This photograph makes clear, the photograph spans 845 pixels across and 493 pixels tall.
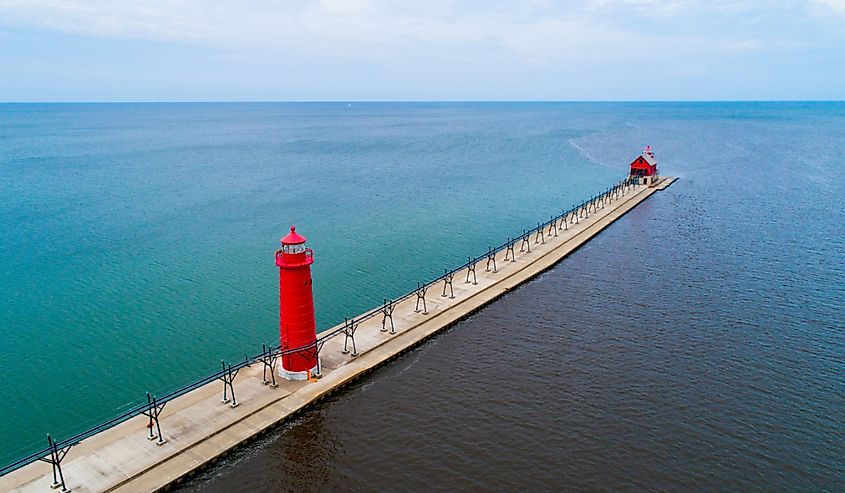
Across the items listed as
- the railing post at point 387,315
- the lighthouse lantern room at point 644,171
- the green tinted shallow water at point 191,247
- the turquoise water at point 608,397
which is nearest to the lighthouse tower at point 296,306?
the turquoise water at point 608,397

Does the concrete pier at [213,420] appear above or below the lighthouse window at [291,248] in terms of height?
below

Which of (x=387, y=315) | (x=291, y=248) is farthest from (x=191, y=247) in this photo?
(x=291, y=248)

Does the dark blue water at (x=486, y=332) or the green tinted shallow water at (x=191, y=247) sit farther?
the green tinted shallow water at (x=191, y=247)

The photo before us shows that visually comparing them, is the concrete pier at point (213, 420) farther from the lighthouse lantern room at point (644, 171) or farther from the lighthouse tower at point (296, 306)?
the lighthouse lantern room at point (644, 171)

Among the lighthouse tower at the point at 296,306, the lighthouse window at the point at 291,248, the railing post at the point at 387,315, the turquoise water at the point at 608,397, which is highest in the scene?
the lighthouse window at the point at 291,248

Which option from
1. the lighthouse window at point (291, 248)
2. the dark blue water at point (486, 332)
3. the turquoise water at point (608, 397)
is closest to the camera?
the turquoise water at point (608, 397)

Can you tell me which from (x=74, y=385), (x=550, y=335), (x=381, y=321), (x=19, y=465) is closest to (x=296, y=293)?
(x=381, y=321)

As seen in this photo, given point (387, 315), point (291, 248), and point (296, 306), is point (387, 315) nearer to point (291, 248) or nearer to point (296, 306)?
point (296, 306)
